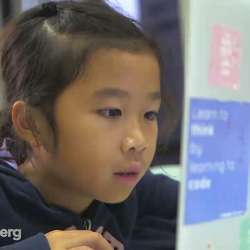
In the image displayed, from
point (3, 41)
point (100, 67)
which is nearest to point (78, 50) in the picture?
point (100, 67)

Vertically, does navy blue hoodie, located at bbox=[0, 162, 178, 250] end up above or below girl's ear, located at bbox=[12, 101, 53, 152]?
below

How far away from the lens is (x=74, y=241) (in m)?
0.54

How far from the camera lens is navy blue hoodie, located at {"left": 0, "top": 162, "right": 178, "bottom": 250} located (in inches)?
24.7

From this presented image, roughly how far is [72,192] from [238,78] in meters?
0.33

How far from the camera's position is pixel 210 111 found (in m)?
0.38

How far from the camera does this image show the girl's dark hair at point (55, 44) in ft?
1.96

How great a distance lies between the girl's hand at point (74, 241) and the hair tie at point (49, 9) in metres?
0.28

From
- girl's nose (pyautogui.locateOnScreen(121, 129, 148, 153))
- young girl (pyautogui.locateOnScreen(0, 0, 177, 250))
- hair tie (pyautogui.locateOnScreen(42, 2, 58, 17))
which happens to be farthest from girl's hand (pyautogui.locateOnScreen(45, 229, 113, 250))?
hair tie (pyautogui.locateOnScreen(42, 2, 58, 17))

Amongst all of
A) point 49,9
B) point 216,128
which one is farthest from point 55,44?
point 216,128

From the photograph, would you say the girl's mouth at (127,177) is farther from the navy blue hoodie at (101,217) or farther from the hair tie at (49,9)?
the hair tie at (49,9)

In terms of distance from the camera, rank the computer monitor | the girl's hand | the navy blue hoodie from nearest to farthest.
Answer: the computer monitor → the girl's hand → the navy blue hoodie

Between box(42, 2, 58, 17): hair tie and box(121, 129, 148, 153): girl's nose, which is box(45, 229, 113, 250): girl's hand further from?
box(42, 2, 58, 17): hair tie

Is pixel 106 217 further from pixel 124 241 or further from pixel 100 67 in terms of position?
pixel 100 67

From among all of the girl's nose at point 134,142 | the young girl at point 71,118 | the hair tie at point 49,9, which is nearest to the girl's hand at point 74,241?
the young girl at point 71,118
